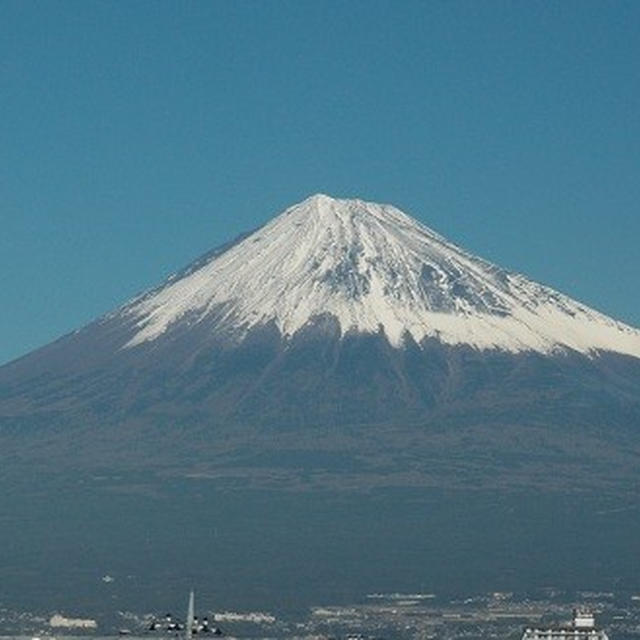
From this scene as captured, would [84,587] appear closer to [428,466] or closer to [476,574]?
[476,574]

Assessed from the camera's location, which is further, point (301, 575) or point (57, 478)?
point (57, 478)

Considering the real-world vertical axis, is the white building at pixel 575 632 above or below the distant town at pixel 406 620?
below

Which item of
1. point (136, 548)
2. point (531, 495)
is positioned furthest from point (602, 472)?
point (136, 548)

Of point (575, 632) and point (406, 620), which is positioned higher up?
point (406, 620)

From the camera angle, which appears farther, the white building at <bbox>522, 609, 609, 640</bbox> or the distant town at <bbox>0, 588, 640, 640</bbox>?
the distant town at <bbox>0, 588, 640, 640</bbox>

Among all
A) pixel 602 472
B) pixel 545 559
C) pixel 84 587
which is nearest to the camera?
pixel 84 587

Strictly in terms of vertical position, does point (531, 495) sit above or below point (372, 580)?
above

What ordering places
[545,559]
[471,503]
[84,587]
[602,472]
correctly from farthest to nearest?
[602,472]
[471,503]
[545,559]
[84,587]

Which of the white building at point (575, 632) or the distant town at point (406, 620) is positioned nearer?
the white building at point (575, 632)

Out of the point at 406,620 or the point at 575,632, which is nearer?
the point at 575,632

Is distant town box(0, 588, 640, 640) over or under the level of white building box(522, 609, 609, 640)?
over
